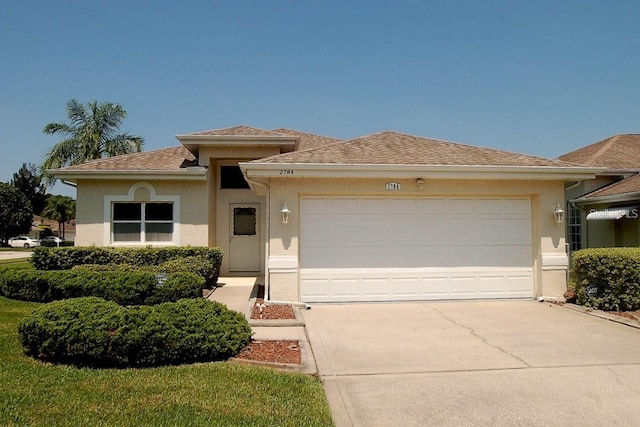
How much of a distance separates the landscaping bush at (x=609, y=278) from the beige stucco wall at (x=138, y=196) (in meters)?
10.2

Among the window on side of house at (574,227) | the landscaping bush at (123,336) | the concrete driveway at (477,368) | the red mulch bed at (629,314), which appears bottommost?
the concrete driveway at (477,368)

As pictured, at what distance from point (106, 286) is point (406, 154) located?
7.32m

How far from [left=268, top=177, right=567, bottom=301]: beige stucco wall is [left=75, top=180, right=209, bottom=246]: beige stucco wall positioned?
17.2 feet

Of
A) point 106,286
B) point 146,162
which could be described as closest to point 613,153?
point 146,162

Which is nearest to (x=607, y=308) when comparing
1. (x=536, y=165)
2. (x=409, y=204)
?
(x=536, y=165)

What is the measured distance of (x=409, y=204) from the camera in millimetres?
10234

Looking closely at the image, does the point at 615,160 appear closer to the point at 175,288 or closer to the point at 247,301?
the point at 247,301

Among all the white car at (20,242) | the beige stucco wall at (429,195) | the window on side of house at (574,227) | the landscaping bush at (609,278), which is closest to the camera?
the landscaping bush at (609,278)

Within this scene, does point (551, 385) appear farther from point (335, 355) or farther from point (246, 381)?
point (246, 381)

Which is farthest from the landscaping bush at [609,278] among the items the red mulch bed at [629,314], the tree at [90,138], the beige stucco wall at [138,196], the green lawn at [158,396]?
the tree at [90,138]

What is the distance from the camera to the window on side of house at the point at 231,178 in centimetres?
1577

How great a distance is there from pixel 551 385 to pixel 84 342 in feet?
17.4

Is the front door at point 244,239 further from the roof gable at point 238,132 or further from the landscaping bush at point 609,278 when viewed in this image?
the landscaping bush at point 609,278

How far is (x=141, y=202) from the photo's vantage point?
47.3 ft
